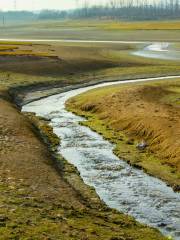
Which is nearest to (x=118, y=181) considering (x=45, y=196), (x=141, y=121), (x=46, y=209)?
(x=45, y=196)

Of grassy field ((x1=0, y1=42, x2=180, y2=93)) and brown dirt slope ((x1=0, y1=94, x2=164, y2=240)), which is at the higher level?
brown dirt slope ((x1=0, y1=94, x2=164, y2=240))

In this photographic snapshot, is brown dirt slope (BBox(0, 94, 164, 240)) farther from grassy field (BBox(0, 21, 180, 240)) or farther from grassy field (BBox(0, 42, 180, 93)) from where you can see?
grassy field (BBox(0, 42, 180, 93))

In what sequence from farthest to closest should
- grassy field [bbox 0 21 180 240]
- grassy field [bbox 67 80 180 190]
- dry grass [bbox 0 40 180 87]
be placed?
dry grass [bbox 0 40 180 87] → grassy field [bbox 67 80 180 190] → grassy field [bbox 0 21 180 240]

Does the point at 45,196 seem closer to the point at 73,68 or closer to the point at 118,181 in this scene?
the point at 118,181

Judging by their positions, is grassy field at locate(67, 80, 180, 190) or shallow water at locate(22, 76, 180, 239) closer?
shallow water at locate(22, 76, 180, 239)

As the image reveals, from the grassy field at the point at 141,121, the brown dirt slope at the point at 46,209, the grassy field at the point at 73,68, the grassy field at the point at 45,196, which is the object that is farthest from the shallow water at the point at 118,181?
the grassy field at the point at 73,68

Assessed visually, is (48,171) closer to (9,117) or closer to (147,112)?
(9,117)

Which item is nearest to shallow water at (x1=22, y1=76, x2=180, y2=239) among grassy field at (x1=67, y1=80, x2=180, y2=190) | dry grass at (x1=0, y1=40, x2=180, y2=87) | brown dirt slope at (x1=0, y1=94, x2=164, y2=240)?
grassy field at (x1=67, y1=80, x2=180, y2=190)

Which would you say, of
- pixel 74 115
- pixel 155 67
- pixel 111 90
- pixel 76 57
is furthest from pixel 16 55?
pixel 74 115
